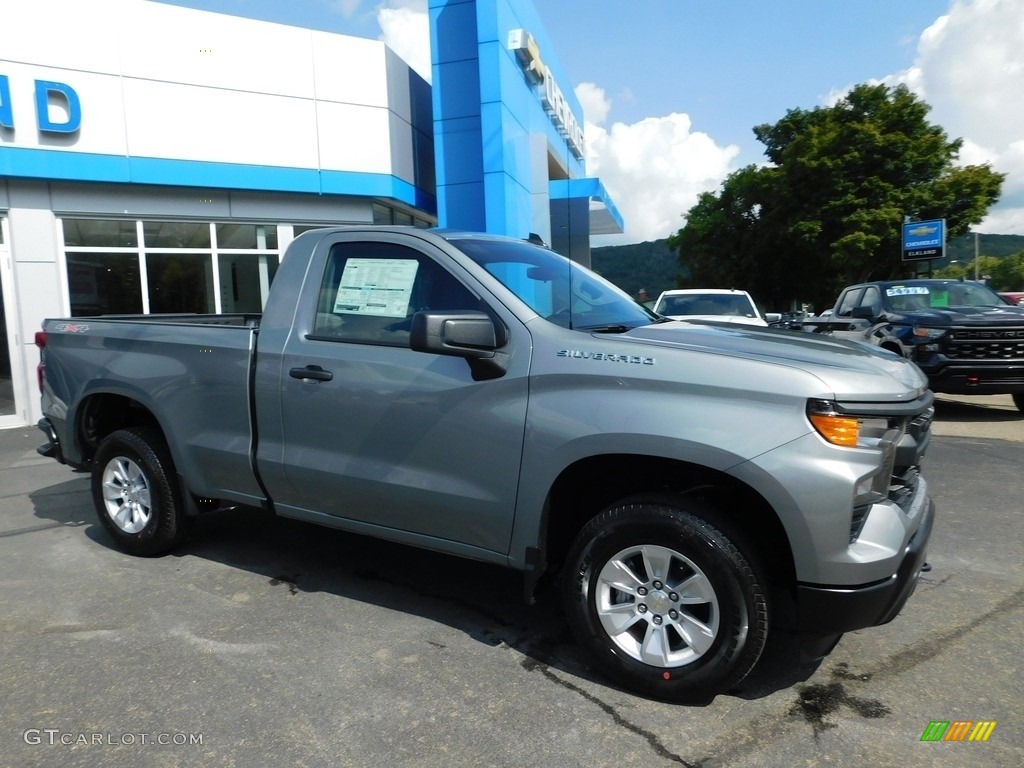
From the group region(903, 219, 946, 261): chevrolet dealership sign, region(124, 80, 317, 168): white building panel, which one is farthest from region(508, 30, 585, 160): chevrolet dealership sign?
region(903, 219, 946, 261): chevrolet dealership sign

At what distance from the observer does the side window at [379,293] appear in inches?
137

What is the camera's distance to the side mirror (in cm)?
298

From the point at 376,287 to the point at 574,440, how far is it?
4.51ft

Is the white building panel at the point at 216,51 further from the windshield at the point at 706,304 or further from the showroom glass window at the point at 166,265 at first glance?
the windshield at the point at 706,304

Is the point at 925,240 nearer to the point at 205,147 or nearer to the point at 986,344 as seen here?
the point at 986,344

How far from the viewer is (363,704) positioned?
286 centimetres

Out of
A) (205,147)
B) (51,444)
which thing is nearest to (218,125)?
(205,147)

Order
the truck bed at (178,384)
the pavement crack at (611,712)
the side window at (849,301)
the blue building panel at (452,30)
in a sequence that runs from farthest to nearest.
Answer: the blue building panel at (452,30), the side window at (849,301), the truck bed at (178,384), the pavement crack at (611,712)

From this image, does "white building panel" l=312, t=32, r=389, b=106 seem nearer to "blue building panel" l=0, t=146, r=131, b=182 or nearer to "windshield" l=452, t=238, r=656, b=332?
"blue building panel" l=0, t=146, r=131, b=182

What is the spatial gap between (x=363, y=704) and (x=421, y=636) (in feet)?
1.99

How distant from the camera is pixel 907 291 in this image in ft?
33.3

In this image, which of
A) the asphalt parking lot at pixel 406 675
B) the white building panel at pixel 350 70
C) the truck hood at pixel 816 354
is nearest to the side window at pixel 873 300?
the asphalt parking lot at pixel 406 675

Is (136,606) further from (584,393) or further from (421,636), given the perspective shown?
(584,393)

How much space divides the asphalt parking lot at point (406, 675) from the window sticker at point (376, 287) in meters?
1.51
